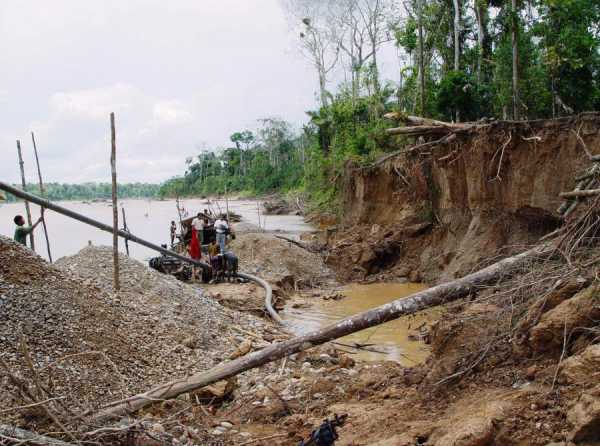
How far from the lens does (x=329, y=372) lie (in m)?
7.13

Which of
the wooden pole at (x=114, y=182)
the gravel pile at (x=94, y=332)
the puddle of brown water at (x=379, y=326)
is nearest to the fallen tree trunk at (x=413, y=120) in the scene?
the puddle of brown water at (x=379, y=326)

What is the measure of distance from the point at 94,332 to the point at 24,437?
2791 millimetres

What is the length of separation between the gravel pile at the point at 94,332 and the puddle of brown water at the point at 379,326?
1998mm

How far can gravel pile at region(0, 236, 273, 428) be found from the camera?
217 inches

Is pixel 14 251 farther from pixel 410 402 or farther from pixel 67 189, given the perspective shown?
pixel 67 189

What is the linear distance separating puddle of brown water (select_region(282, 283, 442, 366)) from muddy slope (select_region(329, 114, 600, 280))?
48.1 inches

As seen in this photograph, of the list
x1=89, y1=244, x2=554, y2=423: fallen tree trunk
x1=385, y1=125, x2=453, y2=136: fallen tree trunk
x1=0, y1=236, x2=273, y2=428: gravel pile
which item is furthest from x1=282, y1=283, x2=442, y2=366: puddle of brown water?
x1=385, y1=125, x2=453, y2=136: fallen tree trunk

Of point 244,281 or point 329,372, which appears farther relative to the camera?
point 244,281

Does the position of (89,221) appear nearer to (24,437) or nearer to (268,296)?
(268,296)

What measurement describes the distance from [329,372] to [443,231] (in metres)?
8.47

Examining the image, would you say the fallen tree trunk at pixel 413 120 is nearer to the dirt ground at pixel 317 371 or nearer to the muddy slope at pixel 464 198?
the muddy slope at pixel 464 198

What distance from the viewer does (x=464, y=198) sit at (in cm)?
1363

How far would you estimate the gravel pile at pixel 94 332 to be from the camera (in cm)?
552

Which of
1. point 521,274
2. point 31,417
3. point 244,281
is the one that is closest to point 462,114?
point 244,281
